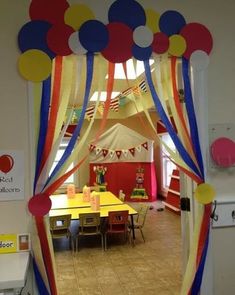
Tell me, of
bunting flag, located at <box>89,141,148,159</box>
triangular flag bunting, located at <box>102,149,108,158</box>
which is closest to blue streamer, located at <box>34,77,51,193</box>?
bunting flag, located at <box>89,141,148,159</box>

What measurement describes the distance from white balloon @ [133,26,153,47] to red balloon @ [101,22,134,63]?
1.3 inches

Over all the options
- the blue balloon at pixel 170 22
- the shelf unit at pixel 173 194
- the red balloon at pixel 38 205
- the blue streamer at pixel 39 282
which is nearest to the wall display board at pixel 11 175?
the red balloon at pixel 38 205

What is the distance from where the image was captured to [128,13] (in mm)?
2082

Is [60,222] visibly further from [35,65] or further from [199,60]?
[199,60]

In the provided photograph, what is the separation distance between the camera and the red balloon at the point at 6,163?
1.95 meters

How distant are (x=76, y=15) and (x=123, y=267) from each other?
3.19m

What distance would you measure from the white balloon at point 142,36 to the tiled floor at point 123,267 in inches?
102

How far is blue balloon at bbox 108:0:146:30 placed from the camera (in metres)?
2.07

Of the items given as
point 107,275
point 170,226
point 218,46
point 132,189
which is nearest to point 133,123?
point 132,189

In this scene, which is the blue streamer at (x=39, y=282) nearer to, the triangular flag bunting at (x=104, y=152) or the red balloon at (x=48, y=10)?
the red balloon at (x=48, y=10)

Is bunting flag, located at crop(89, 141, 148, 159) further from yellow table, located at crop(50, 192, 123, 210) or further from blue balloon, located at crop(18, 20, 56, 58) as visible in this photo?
blue balloon, located at crop(18, 20, 56, 58)

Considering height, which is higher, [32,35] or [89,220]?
[32,35]

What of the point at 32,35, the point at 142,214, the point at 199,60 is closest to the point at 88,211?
the point at 142,214

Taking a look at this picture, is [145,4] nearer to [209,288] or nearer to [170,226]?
[209,288]
